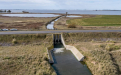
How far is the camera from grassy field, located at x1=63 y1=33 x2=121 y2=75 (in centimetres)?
1940

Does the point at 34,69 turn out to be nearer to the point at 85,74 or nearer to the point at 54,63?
the point at 54,63

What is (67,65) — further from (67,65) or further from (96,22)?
(96,22)

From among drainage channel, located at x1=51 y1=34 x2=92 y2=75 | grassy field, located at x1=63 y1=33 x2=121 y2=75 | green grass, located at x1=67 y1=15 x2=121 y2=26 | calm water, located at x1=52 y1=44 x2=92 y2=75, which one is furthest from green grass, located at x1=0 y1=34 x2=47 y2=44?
green grass, located at x1=67 y1=15 x2=121 y2=26

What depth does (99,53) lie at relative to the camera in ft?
81.7

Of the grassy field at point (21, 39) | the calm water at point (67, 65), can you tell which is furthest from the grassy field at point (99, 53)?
the grassy field at point (21, 39)

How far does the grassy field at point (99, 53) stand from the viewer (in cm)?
1940

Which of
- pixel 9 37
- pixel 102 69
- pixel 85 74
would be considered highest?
pixel 9 37

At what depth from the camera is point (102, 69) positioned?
19.1 metres

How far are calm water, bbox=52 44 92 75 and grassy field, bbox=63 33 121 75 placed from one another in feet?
5.94

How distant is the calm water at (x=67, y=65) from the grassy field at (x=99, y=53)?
1.81 metres

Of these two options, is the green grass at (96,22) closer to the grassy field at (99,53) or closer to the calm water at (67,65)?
the grassy field at (99,53)

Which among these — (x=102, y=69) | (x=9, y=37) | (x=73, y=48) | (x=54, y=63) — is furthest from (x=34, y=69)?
(x=9, y=37)

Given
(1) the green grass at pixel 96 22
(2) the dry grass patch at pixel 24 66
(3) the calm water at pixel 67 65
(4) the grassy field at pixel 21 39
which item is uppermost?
(1) the green grass at pixel 96 22

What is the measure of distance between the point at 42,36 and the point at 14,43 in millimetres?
9631
